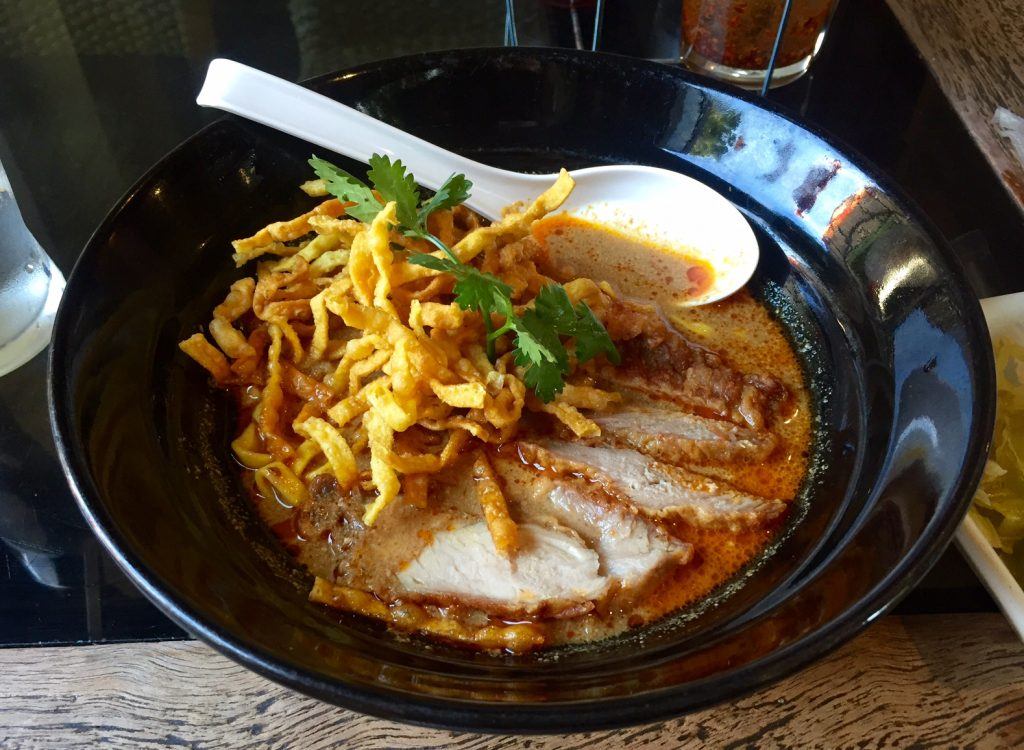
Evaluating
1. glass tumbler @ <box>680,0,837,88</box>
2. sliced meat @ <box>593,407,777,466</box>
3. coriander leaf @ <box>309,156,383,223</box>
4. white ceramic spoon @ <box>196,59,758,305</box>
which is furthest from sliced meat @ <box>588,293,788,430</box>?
glass tumbler @ <box>680,0,837,88</box>

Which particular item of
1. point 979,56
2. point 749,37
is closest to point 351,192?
point 749,37

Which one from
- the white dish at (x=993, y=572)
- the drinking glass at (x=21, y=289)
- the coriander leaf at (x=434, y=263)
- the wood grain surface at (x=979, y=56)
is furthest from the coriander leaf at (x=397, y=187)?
the wood grain surface at (x=979, y=56)

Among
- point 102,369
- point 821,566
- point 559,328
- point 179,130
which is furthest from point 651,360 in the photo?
point 179,130

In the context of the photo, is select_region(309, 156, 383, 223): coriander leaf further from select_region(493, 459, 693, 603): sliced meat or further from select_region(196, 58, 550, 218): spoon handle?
select_region(493, 459, 693, 603): sliced meat

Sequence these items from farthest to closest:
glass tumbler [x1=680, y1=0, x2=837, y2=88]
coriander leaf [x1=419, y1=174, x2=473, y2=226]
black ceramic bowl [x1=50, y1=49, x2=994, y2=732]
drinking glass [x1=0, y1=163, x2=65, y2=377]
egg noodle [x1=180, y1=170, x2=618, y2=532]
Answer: glass tumbler [x1=680, y1=0, x2=837, y2=88], drinking glass [x1=0, y1=163, x2=65, y2=377], coriander leaf [x1=419, y1=174, x2=473, y2=226], egg noodle [x1=180, y1=170, x2=618, y2=532], black ceramic bowl [x1=50, y1=49, x2=994, y2=732]

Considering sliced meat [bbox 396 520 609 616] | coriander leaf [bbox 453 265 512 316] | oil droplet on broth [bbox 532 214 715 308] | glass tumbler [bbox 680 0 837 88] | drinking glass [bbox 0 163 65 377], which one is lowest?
sliced meat [bbox 396 520 609 616]

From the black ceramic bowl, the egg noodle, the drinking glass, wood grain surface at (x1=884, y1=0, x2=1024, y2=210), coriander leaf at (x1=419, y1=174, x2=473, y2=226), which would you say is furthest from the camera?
wood grain surface at (x1=884, y1=0, x2=1024, y2=210)

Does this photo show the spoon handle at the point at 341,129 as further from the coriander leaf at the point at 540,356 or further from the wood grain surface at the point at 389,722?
the wood grain surface at the point at 389,722
